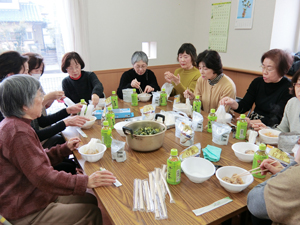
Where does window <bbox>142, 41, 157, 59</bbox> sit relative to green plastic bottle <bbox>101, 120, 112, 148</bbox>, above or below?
above

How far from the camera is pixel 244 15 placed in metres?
3.23

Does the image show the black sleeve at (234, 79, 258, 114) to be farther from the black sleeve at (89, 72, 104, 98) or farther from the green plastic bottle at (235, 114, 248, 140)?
the black sleeve at (89, 72, 104, 98)

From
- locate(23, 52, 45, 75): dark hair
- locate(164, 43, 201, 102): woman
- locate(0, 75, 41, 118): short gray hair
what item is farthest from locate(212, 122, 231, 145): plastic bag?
locate(23, 52, 45, 75): dark hair

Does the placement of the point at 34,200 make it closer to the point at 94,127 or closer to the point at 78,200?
the point at 78,200

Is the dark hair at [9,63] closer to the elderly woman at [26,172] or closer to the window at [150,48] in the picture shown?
the elderly woman at [26,172]

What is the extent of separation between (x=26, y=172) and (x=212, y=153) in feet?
3.25

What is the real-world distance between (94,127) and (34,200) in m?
0.80

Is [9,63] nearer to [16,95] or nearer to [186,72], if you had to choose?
[16,95]

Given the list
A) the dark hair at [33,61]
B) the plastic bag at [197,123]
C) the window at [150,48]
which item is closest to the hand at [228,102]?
the plastic bag at [197,123]

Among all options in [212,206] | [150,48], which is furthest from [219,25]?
[212,206]

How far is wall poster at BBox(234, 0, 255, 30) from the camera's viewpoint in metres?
3.12

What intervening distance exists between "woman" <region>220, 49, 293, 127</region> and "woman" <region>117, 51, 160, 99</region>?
1151 mm

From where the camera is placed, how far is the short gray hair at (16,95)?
3.52ft

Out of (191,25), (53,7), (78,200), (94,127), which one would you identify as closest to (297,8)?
(191,25)
